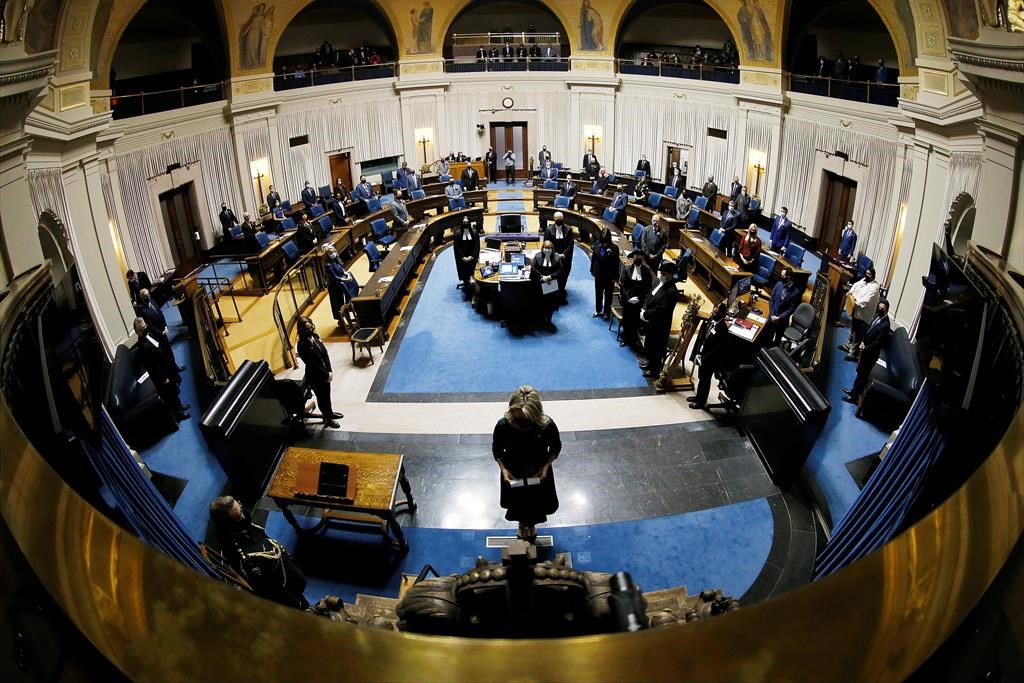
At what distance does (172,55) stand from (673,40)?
19456 millimetres

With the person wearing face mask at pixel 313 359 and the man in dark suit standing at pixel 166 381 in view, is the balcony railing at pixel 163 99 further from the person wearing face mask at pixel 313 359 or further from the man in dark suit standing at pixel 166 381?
the person wearing face mask at pixel 313 359

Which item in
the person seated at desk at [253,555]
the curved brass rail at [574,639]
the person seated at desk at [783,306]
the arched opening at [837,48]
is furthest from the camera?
the arched opening at [837,48]

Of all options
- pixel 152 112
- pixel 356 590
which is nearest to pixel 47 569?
pixel 356 590

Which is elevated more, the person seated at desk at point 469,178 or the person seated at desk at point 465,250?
the person seated at desk at point 469,178

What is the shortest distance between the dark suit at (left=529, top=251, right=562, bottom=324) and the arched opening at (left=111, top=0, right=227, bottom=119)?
11279 millimetres

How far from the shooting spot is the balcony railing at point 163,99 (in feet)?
46.8

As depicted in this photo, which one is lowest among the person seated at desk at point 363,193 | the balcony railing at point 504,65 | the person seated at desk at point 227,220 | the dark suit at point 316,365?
the dark suit at point 316,365

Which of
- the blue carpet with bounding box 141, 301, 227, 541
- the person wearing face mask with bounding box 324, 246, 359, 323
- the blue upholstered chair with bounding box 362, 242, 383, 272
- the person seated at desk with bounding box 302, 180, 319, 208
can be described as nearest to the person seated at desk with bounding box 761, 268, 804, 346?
the person wearing face mask with bounding box 324, 246, 359, 323

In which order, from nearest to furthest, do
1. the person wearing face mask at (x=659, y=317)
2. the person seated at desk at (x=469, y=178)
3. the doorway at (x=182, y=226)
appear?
the person wearing face mask at (x=659, y=317)
the doorway at (x=182, y=226)
the person seated at desk at (x=469, y=178)

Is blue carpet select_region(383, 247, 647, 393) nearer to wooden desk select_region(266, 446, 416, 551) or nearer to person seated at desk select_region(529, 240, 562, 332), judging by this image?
person seated at desk select_region(529, 240, 562, 332)

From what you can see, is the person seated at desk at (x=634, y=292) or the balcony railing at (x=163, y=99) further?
the balcony railing at (x=163, y=99)

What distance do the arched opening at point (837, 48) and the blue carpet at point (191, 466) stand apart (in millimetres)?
16329

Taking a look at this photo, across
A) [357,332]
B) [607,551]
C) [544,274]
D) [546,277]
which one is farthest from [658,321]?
[357,332]

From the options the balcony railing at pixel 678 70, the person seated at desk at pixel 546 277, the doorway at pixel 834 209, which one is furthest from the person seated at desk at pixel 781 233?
the balcony railing at pixel 678 70
